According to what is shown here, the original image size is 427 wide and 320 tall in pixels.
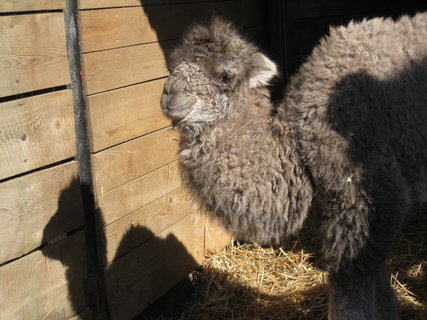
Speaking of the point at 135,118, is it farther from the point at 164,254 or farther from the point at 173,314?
the point at 173,314

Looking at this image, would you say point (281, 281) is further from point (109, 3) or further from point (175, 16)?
point (109, 3)

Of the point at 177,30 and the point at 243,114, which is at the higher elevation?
the point at 177,30

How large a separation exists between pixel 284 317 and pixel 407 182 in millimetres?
1733

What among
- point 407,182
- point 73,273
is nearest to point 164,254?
point 73,273

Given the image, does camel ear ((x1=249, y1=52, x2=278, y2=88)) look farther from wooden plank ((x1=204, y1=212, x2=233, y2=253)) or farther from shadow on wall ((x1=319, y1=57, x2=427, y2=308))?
wooden plank ((x1=204, y1=212, x2=233, y2=253))

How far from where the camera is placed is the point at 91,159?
137 inches

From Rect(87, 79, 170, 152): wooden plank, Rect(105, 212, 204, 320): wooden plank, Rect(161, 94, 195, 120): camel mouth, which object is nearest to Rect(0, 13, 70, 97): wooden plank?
Rect(87, 79, 170, 152): wooden plank

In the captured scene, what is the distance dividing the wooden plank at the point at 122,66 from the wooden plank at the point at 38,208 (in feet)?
1.83

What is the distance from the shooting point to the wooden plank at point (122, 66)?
3398 millimetres

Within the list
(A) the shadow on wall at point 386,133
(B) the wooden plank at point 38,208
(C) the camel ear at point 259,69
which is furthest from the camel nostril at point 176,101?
(A) the shadow on wall at point 386,133

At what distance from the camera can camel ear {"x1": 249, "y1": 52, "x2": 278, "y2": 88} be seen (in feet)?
10.9

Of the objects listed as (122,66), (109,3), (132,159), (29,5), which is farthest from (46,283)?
(109,3)

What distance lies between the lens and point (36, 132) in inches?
122

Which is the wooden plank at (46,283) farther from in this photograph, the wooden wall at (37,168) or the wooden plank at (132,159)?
the wooden plank at (132,159)
